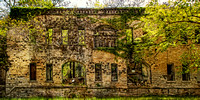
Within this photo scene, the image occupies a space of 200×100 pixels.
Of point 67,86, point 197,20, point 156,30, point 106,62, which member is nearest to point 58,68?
point 67,86

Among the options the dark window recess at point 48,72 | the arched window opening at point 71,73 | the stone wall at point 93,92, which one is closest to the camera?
the stone wall at point 93,92

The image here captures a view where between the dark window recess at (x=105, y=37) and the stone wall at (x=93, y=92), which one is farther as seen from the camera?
the dark window recess at (x=105, y=37)

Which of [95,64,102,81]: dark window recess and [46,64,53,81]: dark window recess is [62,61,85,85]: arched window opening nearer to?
[46,64,53,81]: dark window recess

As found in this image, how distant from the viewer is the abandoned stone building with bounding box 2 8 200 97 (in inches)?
586

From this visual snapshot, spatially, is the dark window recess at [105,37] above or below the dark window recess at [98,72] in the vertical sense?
above

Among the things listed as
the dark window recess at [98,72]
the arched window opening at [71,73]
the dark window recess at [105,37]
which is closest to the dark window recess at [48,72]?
the dark window recess at [98,72]

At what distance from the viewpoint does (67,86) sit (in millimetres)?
14914

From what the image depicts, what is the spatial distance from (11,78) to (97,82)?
6.93 meters

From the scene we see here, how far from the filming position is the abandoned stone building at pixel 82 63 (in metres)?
14.9

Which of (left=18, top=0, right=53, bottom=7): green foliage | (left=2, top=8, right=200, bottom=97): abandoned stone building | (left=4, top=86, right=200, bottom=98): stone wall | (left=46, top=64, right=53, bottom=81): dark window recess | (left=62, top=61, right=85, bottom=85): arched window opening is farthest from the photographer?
(left=62, top=61, right=85, bottom=85): arched window opening

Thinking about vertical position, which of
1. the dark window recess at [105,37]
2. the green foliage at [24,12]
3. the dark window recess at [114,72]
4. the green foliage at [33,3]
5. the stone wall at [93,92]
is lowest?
the stone wall at [93,92]

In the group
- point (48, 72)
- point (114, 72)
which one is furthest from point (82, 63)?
point (48, 72)

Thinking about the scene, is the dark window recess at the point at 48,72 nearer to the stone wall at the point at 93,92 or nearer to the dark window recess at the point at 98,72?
the stone wall at the point at 93,92

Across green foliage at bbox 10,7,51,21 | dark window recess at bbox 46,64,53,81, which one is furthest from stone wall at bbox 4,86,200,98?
green foliage at bbox 10,7,51,21
